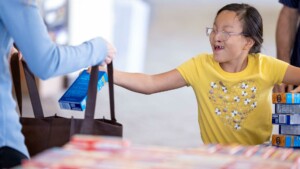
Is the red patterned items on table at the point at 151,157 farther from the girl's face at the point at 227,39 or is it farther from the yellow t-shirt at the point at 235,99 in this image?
the girl's face at the point at 227,39

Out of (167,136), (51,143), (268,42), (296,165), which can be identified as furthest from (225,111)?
(268,42)

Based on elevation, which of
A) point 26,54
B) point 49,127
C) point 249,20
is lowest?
point 49,127

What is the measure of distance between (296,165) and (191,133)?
4525 mm

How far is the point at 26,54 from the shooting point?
191cm

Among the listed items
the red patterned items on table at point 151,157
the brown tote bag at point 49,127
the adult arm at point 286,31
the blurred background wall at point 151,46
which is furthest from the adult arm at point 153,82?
the blurred background wall at point 151,46

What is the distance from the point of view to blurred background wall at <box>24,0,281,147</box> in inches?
258

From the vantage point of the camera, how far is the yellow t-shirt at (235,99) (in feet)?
9.37

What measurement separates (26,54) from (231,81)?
1241 mm

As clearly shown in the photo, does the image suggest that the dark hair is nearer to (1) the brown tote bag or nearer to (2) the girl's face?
(2) the girl's face

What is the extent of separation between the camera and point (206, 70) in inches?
116

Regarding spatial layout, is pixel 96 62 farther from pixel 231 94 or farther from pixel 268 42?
pixel 268 42

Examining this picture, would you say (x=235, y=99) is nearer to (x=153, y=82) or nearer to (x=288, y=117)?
(x=288, y=117)

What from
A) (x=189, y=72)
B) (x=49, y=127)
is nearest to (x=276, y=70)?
(x=189, y=72)

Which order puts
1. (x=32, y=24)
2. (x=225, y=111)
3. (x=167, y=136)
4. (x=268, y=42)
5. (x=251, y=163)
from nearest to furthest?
1. (x=251, y=163)
2. (x=32, y=24)
3. (x=225, y=111)
4. (x=167, y=136)
5. (x=268, y=42)
